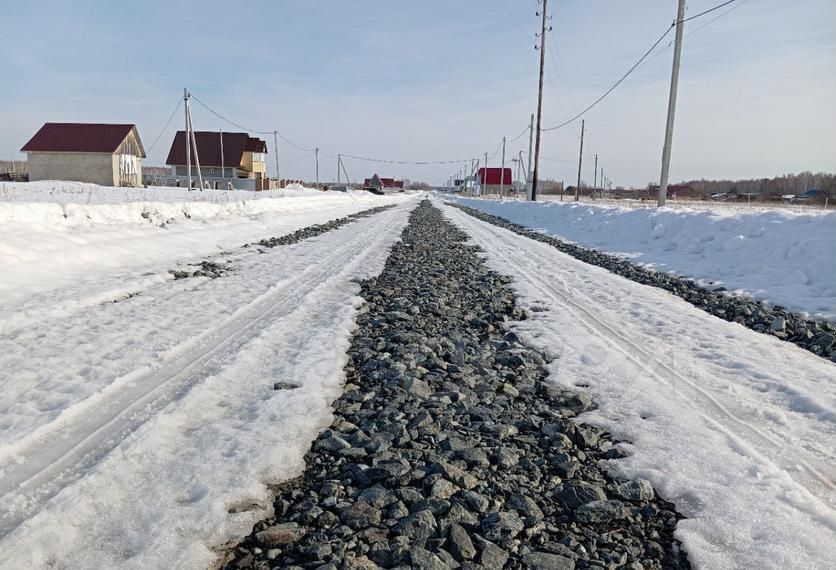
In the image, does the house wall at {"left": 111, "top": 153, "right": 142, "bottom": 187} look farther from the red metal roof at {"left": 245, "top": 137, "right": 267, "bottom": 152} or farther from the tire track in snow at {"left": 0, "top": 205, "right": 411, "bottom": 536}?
the tire track in snow at {"left": 0, "top": 205, "right": 411, "bottom": 536}

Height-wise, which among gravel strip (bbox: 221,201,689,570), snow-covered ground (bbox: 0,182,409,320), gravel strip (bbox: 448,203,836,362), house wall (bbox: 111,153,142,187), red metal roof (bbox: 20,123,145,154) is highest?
red metal roof (bbox: 20,123,145,154)

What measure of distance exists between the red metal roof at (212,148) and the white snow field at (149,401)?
6833cm

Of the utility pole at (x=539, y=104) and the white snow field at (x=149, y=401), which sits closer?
the white snow field at (x=149, y=401)

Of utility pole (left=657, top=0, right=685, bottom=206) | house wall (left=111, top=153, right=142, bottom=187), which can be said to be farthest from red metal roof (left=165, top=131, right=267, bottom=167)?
utility pole (left=657, top=0, right=685, bottom=206)

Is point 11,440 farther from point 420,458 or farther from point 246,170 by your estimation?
point 246,170

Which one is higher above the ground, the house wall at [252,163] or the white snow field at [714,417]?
the house wall at [252,163]

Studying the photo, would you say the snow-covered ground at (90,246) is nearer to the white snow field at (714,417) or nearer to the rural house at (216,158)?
the white snow field at (714,417)

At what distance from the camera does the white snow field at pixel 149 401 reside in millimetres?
2479

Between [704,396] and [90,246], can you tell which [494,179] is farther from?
[704,396]

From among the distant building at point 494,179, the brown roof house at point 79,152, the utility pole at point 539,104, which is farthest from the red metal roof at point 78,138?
the distant building at point 494,179

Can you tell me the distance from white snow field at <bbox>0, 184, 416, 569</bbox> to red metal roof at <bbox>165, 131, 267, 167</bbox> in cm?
6833

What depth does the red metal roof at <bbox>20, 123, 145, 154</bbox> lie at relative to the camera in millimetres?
53875

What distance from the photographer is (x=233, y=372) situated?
4547 millimetres

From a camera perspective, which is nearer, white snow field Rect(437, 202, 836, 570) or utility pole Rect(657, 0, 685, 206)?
white snow field Rect(437, 202, 836, 570)
